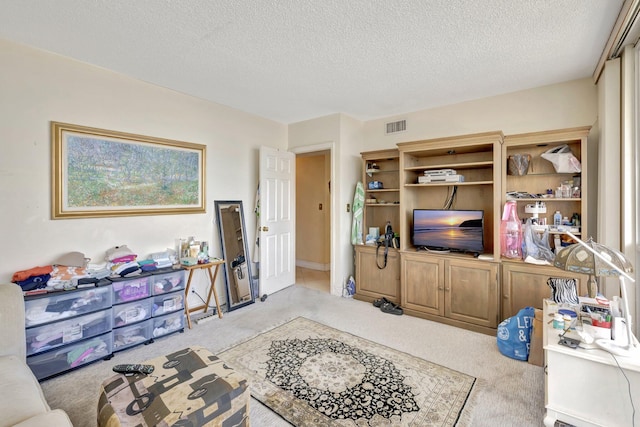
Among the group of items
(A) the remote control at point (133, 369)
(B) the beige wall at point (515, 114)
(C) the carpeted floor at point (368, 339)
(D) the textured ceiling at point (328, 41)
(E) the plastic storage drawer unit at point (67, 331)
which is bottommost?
(C) the carpeted floor at point (368, 339)

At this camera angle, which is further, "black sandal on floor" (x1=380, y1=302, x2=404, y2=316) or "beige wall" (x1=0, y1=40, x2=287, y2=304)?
"black sandal on floor" (x1=380, y1=302, x2=404, y2=316)

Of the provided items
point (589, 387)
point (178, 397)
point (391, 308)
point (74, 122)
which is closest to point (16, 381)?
point (178, 397)

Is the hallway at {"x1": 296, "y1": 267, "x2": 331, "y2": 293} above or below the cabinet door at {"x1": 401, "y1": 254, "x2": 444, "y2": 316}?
below

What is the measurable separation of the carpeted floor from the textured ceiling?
2.63m

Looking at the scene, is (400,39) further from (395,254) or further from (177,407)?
(177,407)

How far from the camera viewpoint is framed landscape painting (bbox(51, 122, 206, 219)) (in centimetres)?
256

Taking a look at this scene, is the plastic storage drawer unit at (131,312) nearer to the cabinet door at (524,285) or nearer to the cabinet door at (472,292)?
the cabinet door at (472,292)

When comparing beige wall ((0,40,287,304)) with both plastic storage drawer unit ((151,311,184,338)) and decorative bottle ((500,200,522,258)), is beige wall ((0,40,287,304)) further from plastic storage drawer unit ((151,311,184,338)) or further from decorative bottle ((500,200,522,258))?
decorative bottle ((500,200,522,258))

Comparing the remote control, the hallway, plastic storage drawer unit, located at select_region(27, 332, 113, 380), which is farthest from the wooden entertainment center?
plastic storage drawer unit, located at select_region(27, 332, 113, 380)

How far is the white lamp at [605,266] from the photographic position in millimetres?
1470

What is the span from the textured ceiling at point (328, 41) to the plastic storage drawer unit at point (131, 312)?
224 cm

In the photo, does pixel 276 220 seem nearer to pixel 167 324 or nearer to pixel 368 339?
pixel 167 324

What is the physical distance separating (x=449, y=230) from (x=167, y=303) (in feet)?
10.4

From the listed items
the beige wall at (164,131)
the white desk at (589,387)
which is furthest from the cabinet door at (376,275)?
the white desk at (589,387)
